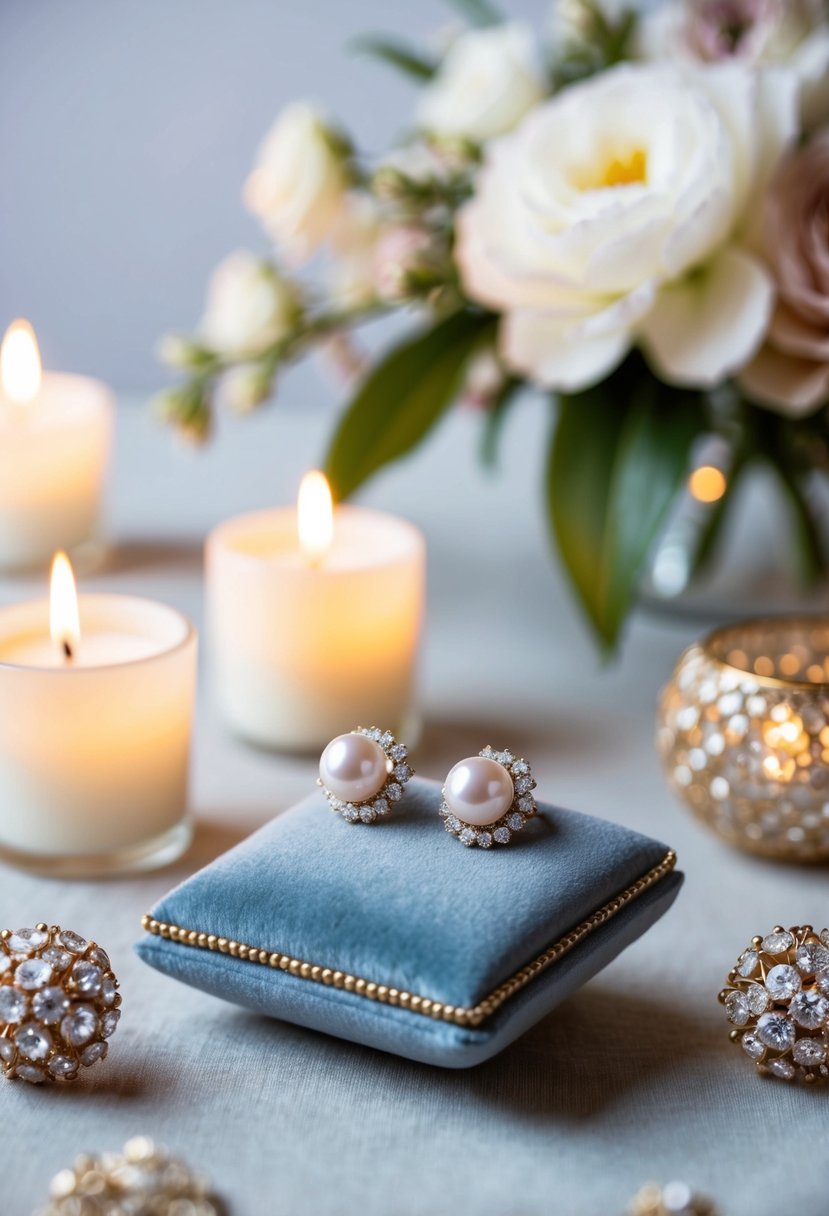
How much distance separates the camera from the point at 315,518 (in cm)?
79

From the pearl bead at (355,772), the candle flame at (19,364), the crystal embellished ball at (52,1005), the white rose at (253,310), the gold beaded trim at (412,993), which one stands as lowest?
the crystal embellished ball at (52,1005)

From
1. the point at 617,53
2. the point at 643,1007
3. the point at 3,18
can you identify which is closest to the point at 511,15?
the point at 3,18

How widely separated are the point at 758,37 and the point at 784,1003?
1.81 feet

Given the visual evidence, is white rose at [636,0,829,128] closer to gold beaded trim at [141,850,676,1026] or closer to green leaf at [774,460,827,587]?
green leaf at [774,460,827,587]

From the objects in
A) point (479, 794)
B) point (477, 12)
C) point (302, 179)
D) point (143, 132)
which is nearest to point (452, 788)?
point (479, 794)

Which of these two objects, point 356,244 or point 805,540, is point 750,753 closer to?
point 805,540

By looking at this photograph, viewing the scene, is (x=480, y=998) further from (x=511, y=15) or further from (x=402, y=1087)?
(x=511, y=15)

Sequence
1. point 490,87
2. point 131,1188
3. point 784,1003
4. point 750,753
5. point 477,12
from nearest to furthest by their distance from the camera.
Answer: point 131,1188, point 784,1003, point 750,753, point 490,87, point 477,12

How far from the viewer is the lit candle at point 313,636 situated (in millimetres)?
758

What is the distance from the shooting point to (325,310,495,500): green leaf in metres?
0.89

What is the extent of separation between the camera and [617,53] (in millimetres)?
897

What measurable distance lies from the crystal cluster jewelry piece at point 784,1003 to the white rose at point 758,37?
0.49 meters

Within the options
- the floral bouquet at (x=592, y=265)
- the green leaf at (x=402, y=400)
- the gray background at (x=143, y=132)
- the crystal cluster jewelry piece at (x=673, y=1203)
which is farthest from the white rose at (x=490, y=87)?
the gray background at (x=143, y=132)

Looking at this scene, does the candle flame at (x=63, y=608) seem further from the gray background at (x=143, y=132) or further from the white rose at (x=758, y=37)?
the gray background at (x=143, y=132)
